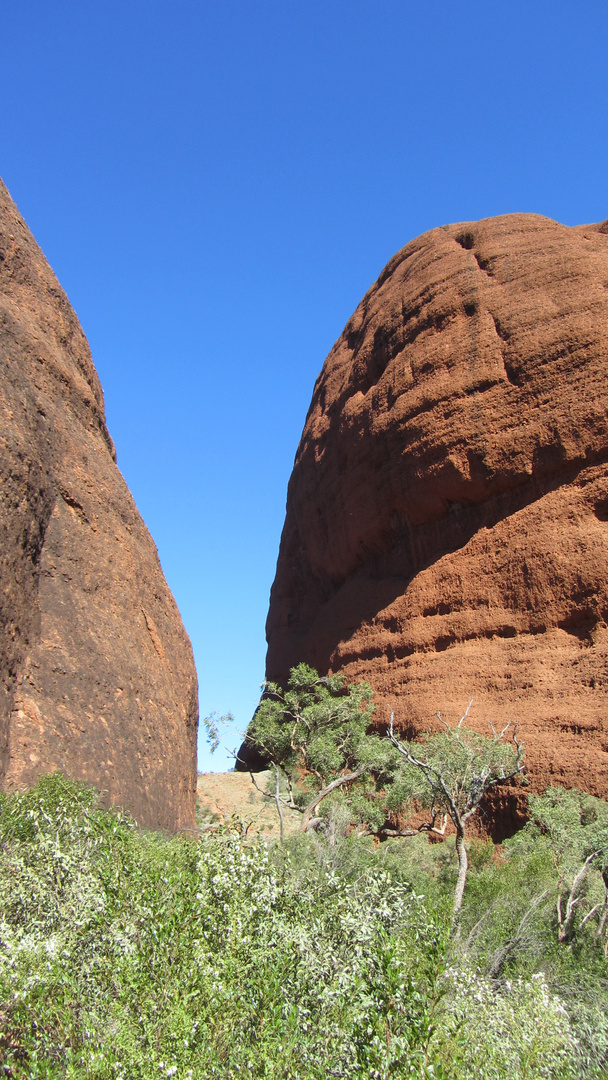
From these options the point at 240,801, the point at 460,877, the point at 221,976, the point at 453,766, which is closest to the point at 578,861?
the point at 460,877

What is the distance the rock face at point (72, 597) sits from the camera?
8.27 meters

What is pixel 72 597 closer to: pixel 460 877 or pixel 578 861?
pixel 460 877

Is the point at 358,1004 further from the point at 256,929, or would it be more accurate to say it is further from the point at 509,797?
the point at 509,797

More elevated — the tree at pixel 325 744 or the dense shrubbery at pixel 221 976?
the tree at pixel 325 744

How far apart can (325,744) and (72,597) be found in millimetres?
12669

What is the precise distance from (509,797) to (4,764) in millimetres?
13753

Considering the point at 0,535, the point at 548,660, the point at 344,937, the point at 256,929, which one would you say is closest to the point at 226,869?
the point at 256,929

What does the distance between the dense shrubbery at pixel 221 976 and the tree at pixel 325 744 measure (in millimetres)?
12323

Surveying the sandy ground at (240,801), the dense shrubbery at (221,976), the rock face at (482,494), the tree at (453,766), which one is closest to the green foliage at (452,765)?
the tree at (453,766)

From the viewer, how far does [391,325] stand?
2891 cm

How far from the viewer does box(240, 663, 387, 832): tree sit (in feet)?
64.4

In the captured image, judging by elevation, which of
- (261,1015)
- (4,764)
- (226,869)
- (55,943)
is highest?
(4,764)

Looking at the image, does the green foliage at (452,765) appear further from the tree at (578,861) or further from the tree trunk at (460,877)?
the tree trunk at (460,877)

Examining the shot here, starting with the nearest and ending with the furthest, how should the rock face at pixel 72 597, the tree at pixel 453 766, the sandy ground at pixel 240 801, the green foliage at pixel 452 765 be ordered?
the rock face at pixel 72 597
the tree at pixel 453 766
the green foliage at pixel 452 765
the sandy ground at pixel 240 801
